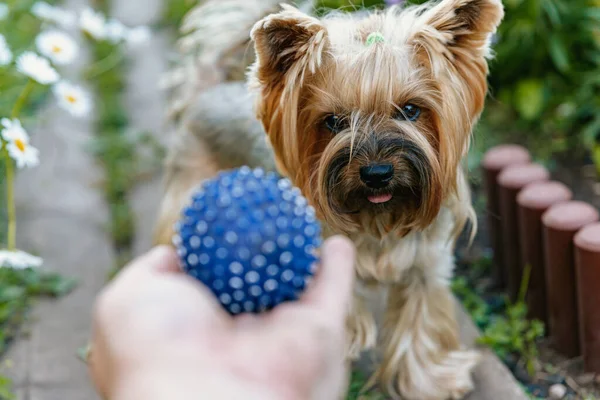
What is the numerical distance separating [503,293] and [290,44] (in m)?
1.82

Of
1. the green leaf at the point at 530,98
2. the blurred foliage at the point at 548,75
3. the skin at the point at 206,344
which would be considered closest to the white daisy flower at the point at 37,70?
the skin at the point at 206,344

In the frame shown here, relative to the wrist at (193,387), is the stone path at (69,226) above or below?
below

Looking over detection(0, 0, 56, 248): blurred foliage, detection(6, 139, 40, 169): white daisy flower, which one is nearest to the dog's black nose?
detection(6, 139, 40, 169): white daisy flower

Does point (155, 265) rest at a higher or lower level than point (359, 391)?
higher

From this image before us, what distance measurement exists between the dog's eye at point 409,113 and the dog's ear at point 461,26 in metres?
0.20

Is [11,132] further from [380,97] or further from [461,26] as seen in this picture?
[461,26]

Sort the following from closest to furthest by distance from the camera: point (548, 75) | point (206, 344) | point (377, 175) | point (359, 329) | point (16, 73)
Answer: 1. point (206, 344)
2. point (377, 175)
3. point (359, 329)
4. point (16, 73)
5. point (548, 75)

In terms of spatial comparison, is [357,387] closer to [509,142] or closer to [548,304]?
[548,304]

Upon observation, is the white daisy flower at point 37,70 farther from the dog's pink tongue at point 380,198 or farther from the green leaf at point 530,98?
the green leaf at point 530,98

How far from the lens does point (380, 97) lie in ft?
8.77

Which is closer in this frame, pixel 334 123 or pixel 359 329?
pixel 334 123

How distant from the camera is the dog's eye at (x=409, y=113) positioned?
273 cm

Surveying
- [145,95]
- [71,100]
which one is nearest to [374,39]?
[71,100]

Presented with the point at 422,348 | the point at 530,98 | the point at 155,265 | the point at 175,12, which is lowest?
the point at 422,348
